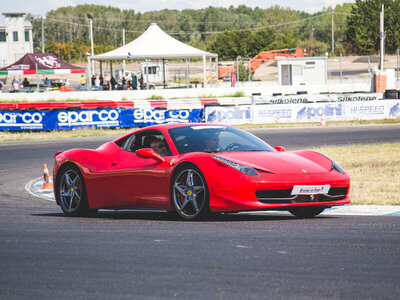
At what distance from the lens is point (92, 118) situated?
30344 millimetres

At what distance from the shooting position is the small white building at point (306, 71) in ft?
169

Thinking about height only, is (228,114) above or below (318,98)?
below

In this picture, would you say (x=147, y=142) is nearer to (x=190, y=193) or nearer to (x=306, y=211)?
(x=190, y=193)

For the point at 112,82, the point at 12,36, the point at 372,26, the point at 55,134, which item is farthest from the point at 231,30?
the point at 55,134

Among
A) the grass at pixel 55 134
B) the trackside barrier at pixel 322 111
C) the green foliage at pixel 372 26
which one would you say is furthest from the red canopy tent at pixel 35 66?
the green foliage at pixel 372 26

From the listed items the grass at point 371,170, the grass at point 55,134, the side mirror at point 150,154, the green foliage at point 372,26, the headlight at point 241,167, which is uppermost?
the green foliage at point 372,26

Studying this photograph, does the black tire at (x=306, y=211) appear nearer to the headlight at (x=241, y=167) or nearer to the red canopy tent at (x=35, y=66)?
the headlight at (x=241, y=167)

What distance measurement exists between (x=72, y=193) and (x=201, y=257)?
4.38 metres

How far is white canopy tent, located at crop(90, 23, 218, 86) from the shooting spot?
4391 centimetres

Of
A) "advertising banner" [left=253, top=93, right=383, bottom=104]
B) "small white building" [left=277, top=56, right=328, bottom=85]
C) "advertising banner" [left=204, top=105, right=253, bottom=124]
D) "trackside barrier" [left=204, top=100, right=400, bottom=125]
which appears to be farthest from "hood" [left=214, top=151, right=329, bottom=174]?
"small white building" [left=277, top=56, right=328, bottom=85]

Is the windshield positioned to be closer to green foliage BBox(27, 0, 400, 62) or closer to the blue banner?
the blue banner

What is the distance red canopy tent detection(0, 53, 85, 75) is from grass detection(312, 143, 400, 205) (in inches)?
1134

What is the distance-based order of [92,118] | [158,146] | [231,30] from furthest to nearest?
[231,30] → [92,118] → [158,146]

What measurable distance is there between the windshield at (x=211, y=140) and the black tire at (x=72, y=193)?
156cm
